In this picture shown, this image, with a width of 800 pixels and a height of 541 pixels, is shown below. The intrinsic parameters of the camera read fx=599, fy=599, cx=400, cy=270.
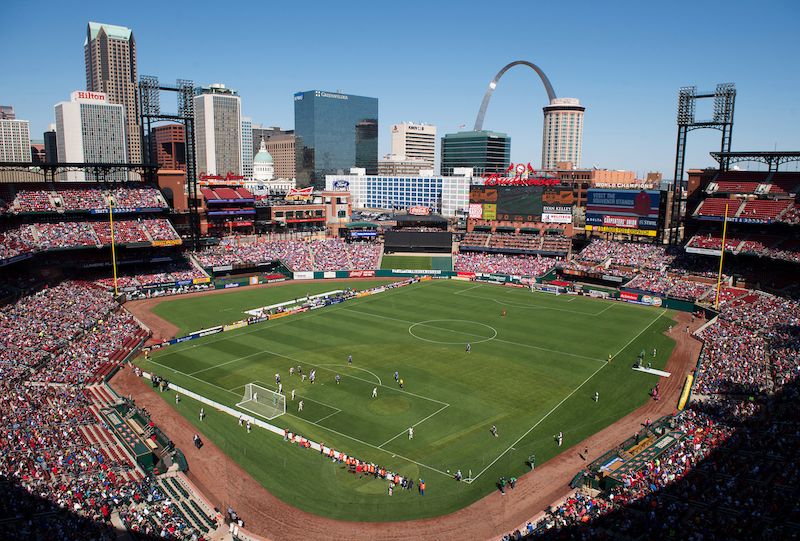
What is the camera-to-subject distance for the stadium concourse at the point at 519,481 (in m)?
25.0

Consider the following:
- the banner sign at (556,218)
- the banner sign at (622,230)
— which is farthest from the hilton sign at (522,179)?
the banner sign at (622,230)

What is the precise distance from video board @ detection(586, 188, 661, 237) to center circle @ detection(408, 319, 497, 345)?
38.0 meters

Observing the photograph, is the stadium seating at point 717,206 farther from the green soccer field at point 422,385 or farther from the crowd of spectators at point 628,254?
the green soccer field at point 422,385

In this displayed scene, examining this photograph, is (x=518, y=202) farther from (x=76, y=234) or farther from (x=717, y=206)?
(x=76, y=234)

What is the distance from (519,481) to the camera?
3219 cm

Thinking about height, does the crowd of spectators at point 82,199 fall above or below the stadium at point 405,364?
above

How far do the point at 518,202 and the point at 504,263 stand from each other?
12202 mm

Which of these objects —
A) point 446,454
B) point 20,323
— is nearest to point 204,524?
point 446,454

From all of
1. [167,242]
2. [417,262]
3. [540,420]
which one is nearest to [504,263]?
[417,262]

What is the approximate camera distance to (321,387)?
4522 centimetres

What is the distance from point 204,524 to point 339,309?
145ft

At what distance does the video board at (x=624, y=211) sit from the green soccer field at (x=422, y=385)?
20.2 meters

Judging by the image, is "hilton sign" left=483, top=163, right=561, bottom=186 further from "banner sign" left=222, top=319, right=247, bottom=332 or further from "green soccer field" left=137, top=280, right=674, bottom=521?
"banner sign" left=222, top=319, right=247, bottom=332

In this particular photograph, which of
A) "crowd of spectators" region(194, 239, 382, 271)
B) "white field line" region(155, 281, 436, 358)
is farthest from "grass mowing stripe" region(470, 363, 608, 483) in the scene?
"crowd of spectators" region(194, 239, 382, 271)
